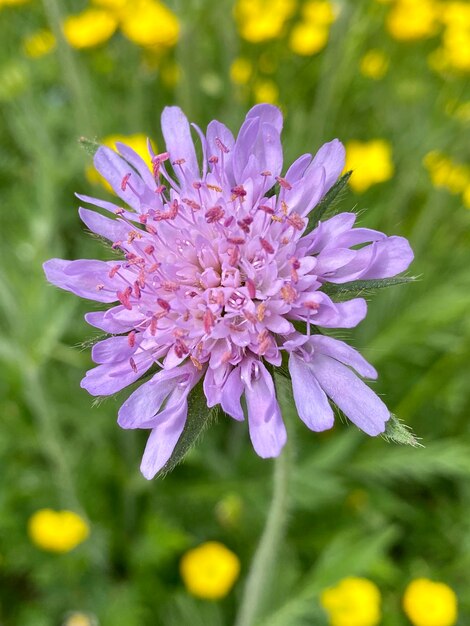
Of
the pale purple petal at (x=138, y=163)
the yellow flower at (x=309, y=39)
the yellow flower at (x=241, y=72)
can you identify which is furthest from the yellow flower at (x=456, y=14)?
the pale purple petal at (x=138, y=163)

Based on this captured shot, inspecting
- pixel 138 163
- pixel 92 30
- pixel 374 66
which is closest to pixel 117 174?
pixel 138 163

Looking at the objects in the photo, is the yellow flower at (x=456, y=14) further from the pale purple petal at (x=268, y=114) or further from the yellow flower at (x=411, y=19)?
the pale purple petal at (x=268, y=114)

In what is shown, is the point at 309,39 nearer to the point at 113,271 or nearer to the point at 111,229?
the point at 111,229

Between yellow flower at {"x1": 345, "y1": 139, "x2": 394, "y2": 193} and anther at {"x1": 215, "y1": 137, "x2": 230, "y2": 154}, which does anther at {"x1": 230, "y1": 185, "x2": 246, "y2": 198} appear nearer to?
anther at {"x1": 215, "y1": 137, "x2": 230, "y2": 154}

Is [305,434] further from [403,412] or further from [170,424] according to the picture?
[170,424]

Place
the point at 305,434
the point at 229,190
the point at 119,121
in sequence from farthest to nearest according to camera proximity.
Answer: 1. the point at 119,121
2. the point at 305,434
3. the point at 229,190

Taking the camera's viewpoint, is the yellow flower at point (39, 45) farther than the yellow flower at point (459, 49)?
Yes

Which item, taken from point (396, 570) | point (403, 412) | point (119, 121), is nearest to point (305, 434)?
point (403, 412)
